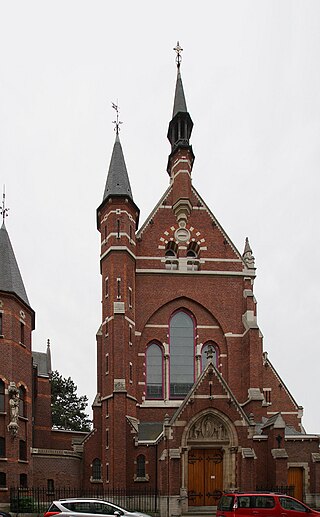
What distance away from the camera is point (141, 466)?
39.9 meters

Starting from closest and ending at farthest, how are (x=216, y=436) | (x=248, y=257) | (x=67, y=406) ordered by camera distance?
(x=216, y=436), (x=248, y=257), (x=67, y=406)

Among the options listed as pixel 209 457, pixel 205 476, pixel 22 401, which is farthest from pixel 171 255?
pixel 205 476

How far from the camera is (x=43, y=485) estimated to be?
4053cm

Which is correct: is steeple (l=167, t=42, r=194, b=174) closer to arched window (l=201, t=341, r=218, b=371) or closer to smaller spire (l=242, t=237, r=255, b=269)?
smaller spire (l=242, t=237, r=255, b=269)

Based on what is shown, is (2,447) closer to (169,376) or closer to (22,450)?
(22,450)

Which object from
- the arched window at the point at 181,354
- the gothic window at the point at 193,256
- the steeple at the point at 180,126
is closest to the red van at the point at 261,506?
the arched window at the point at 181,354

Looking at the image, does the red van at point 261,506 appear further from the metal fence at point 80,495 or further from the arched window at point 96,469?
the arched window at point 96,469

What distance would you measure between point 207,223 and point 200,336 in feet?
26.2

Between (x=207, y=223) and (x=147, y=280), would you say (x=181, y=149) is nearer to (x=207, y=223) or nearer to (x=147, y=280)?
(x=207, y=223)

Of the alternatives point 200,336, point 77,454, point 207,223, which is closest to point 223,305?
point 200,336

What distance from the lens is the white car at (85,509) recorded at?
23.6 m

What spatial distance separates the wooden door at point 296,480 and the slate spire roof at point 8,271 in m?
18.8

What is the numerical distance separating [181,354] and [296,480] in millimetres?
10445

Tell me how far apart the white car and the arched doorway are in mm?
13842
